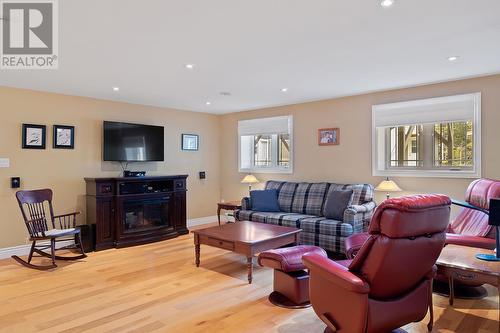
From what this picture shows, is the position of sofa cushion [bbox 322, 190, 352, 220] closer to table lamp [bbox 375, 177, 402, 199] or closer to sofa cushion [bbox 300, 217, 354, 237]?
sofa cushion [bbox 300, 217, 354, 237]

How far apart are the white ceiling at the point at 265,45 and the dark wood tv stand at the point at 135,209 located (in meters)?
1.46

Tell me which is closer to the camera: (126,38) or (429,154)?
(126,38)

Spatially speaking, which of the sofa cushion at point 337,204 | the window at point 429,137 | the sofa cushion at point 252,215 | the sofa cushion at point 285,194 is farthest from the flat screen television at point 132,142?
the window at point 429,137

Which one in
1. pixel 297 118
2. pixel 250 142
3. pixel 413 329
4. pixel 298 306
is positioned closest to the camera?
pixel 413 329

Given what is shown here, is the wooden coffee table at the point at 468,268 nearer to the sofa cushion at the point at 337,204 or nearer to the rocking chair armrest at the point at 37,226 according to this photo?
the sofa cushion at the point at 337,204

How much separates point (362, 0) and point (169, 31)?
149 centimetres

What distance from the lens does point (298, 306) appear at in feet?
9.77

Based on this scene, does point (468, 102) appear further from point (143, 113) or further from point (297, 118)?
point (143, 113)

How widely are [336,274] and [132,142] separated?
4481 millimetres

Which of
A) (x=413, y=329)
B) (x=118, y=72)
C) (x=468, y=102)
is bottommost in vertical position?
(x=413, y=329)

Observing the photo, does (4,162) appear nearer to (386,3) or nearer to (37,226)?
(37,226)

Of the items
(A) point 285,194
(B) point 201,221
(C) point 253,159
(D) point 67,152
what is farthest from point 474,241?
(D) point 67,152

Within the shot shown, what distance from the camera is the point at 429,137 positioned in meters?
4.79

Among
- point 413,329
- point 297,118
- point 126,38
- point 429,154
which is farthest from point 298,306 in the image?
point 297,118
